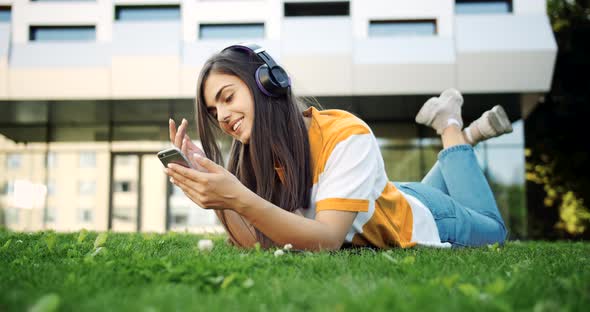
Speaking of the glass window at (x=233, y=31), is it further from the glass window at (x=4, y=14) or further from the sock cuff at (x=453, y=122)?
the sock cuff at (x=453, y=122)

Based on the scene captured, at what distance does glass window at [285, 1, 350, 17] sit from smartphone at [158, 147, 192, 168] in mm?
10755

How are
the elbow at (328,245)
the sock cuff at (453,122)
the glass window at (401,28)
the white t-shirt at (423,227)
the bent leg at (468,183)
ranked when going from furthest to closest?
the glass window at (401,28) < the sock cuff at (453,122) < the bent leg at (468,183) < the white t-shirt at (423,227) < the elbow at (328,245)

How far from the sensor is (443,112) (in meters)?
4.11

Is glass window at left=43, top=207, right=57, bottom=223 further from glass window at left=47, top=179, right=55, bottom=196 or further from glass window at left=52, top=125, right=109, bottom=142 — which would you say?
glass window at left=52, top=125, right=109, bottom=142

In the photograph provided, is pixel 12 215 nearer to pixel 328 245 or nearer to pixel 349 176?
pixel 328 245

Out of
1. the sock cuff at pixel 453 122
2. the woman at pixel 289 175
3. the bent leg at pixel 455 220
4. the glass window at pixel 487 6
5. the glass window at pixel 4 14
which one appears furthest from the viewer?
the glass window at pixel 4 14

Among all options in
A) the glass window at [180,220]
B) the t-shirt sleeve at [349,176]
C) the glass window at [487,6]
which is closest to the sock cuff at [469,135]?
the t-shirt sleeve at [349,176]

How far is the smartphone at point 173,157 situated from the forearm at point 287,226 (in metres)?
0.35

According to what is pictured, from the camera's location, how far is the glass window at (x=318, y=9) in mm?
12531

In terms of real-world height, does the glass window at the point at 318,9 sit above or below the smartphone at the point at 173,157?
above

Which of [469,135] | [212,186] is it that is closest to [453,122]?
[469,135]

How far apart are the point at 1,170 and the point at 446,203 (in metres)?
13.2

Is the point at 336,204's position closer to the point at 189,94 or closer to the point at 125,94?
the point at 189,94

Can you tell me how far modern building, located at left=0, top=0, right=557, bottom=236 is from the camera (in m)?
10.9
